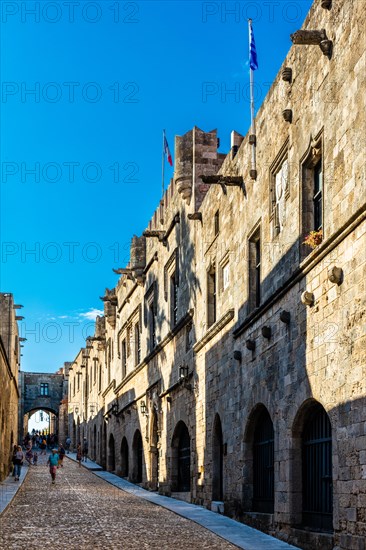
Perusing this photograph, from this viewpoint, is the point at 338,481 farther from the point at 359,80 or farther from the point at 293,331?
the point at 359,80

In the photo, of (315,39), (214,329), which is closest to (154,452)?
(214,329)

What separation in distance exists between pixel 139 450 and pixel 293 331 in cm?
1912

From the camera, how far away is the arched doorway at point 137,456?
102ft

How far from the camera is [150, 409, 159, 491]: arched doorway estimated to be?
2703 centimetres

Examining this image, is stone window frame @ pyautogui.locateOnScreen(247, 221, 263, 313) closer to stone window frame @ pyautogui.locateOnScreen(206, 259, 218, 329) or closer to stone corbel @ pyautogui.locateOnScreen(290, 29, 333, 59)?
stone window frame @ pyautogui.locateOnScreen(206, 259, 218, 329)

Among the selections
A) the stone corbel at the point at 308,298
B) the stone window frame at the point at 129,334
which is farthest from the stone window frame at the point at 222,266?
the stone window frame at the point at 129,334

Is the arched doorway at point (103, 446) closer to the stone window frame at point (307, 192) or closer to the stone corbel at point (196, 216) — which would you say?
the stone corbel at point (196, 216)

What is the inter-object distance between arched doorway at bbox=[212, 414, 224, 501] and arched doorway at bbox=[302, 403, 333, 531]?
576cm

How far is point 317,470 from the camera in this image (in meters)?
12.6

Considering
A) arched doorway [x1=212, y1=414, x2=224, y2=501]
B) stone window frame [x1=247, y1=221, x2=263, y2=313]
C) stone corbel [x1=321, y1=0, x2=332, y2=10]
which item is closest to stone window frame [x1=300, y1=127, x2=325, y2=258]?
stone corbel [x1=321, y1=0, x2=332, y2=10]

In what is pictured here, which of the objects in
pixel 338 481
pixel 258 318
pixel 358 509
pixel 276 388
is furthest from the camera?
pixel 258 318

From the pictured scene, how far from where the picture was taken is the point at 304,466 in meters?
13.2

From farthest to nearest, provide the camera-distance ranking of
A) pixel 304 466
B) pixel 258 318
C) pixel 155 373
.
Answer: pixel 155 373 → pixel 258 318 → pixel 304 466

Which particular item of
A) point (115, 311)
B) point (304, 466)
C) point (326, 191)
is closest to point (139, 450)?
point (115, 311)
